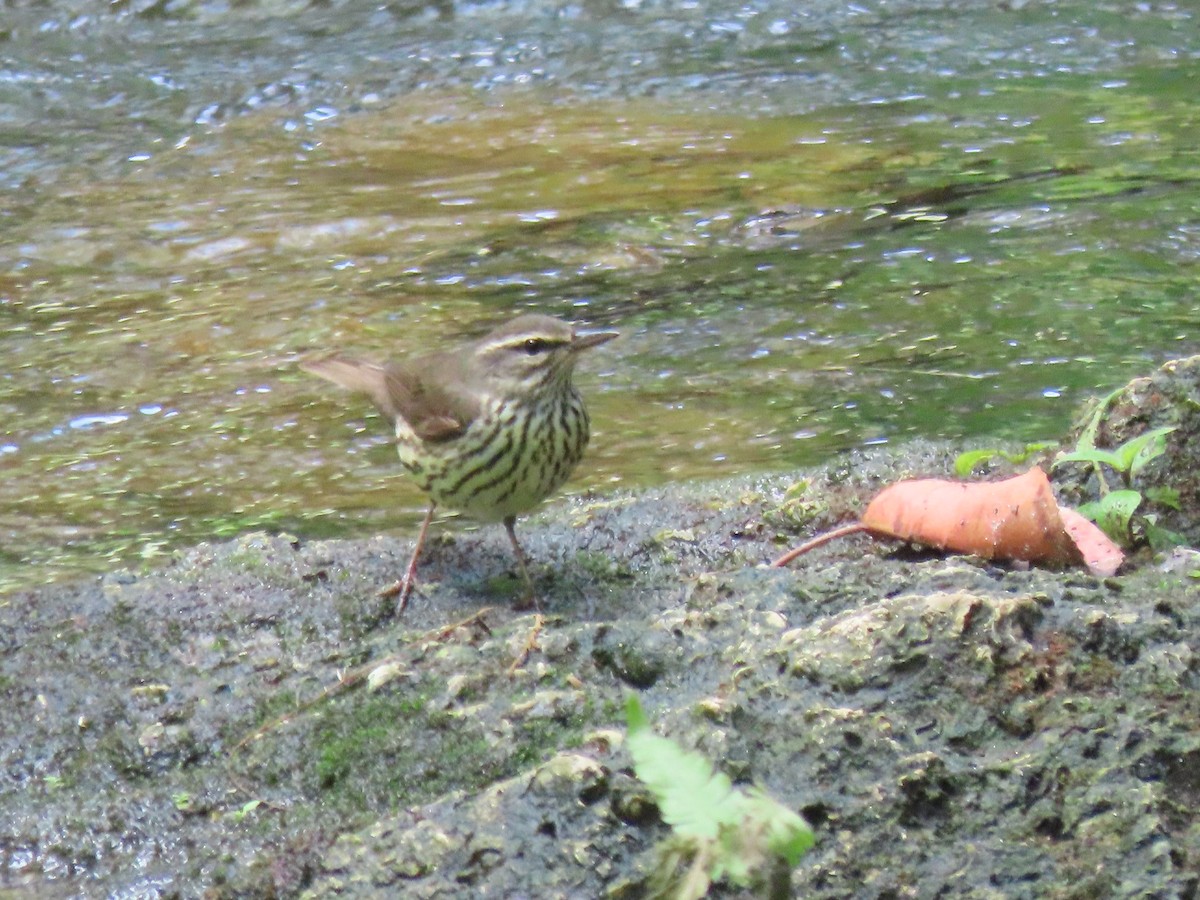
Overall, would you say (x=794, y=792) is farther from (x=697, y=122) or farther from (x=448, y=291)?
(x=697, y=122)

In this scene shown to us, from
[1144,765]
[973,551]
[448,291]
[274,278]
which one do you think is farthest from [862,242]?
[1144,765]

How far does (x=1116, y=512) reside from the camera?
3637 mm

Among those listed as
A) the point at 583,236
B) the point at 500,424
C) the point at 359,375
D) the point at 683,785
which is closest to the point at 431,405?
the point at 500,424

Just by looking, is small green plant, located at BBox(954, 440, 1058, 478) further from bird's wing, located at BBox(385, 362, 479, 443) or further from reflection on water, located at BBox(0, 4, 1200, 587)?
bird's wing, located at BBox(385, 362, 479, 443)

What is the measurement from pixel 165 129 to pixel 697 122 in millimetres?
3710

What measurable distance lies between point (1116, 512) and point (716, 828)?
227 cm

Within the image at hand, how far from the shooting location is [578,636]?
3344 millimetres

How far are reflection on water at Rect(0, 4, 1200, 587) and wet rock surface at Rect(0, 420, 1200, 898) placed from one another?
1530 millimetres

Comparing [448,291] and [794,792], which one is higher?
[794,792]

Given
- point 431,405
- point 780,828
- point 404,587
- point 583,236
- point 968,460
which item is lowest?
point 583,236

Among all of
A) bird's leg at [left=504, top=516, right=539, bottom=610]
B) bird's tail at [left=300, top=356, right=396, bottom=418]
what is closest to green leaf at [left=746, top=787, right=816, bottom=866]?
bird's leg at [left=504, top=516, right=539, bottom=610]

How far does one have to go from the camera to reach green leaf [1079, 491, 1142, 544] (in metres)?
3.60

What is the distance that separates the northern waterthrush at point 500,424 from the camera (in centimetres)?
429

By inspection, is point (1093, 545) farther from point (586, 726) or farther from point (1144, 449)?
point (586, 726)
